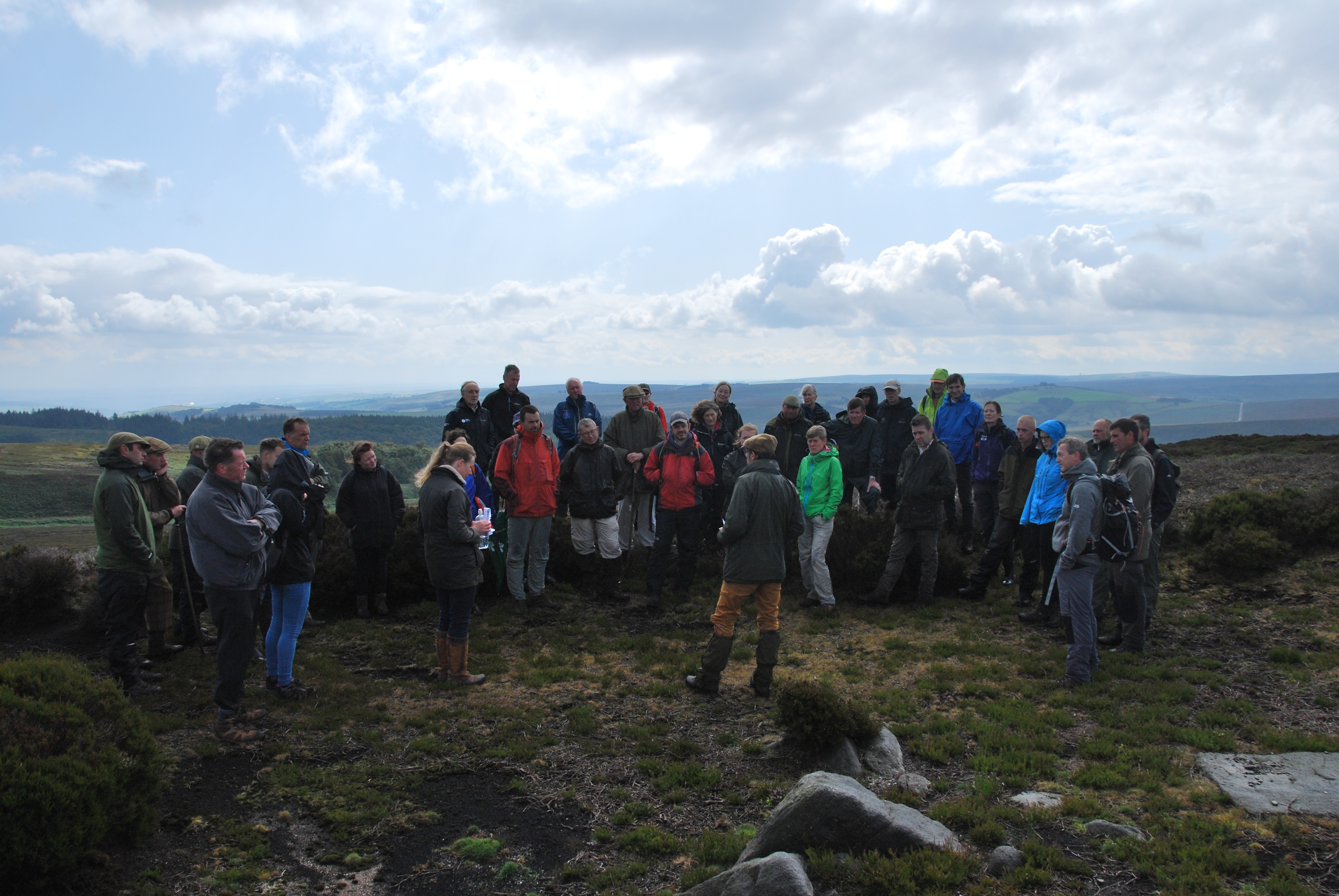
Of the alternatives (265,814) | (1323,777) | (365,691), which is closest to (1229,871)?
(1323,777)

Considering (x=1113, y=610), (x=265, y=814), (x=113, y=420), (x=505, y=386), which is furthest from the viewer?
(x=113, y=420)

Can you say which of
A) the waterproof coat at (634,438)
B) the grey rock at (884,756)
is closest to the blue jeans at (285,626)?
the waterproof coat at (634,438)

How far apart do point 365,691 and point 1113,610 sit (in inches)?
344

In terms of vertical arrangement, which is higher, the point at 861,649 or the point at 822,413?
the point at 822,413

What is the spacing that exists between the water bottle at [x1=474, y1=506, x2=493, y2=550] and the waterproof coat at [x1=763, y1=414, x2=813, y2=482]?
426 centimetres

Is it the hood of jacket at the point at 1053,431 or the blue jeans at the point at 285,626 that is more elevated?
the hood of jacket at the point at 1053,431

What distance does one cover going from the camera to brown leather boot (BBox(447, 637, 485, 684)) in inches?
275

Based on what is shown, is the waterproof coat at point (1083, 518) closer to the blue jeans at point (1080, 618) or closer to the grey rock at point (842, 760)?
the blue jeans at point (1080, 618)

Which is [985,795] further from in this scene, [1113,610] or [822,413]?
[822,413]

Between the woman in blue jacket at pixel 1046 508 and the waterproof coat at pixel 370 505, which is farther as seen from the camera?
the waterproof coat at pixel 370 505

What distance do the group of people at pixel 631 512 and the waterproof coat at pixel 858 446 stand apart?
0.03 meters

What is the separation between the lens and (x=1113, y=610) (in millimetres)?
9055

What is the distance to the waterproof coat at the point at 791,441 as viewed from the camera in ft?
35.8

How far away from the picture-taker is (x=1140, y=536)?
23.4ft
